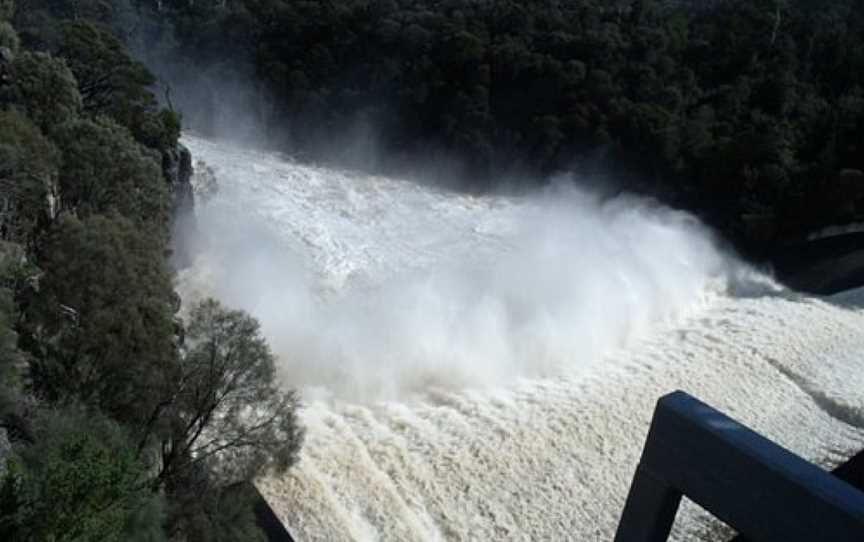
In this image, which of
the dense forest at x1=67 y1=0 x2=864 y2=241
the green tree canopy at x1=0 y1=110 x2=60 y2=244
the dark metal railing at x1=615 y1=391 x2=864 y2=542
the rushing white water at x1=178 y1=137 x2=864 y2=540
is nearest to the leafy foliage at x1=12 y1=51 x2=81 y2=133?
the green tree canopy at x1=0 y1=110 x2=60 y2=244

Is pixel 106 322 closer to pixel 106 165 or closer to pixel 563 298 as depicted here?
pixel 106 165

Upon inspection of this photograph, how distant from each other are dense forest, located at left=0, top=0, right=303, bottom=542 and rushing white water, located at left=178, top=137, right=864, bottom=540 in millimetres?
2458

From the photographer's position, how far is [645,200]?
1463 inches

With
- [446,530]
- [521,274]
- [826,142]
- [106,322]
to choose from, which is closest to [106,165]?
[106,322]

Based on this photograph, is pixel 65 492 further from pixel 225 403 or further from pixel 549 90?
pixel 549 90

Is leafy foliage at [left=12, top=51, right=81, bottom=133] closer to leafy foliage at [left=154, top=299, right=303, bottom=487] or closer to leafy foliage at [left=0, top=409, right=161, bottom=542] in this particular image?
leafy foliage at [left=154, top=299, right=303, bottom=487]

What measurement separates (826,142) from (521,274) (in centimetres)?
1881

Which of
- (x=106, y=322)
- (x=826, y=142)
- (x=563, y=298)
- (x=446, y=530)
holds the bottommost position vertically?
(x=446, y=530)

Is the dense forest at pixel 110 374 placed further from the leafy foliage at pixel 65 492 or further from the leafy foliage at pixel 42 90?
the leafy foliage at pixel 42 90

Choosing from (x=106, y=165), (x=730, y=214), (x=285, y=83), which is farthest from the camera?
(x=285, y=83)

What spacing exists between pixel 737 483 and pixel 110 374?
44.7ft

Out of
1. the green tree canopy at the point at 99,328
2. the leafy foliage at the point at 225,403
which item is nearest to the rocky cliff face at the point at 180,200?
the green tree canopy at the point at 99,328

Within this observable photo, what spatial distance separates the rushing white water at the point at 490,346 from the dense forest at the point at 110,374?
246cm

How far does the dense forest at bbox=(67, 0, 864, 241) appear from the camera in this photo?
3812 cm
